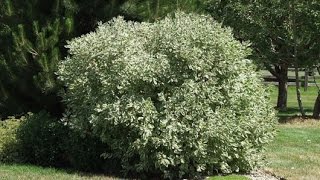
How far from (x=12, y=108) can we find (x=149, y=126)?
4.79m

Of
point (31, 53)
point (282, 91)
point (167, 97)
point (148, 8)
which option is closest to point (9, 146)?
point (31, 53)

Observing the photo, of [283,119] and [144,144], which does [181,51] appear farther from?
[283,119]

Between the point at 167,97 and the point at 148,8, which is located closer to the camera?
the point at 167,97

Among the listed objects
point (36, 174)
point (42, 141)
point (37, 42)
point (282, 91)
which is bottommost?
point (36, 174)

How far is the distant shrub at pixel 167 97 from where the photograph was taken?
Answer: 8203 mm

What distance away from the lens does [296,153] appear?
12289mm

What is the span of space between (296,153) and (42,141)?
229 inches

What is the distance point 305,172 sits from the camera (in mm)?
10070

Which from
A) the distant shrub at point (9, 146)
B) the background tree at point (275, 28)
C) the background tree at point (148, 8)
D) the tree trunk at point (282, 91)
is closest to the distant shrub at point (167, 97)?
the distant shrub at point (9, 146)

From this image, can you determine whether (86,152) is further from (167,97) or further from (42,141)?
(167,97)

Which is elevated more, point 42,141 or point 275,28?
point 275,28

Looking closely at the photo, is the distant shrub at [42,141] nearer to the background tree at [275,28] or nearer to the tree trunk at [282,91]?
the background tree at [275,28]

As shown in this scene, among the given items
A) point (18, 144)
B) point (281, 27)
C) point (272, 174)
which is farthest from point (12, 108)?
point (281, 27)

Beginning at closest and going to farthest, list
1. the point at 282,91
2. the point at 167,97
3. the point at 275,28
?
the point at 167,97 → the point at 275,28 → the point at 282,91
